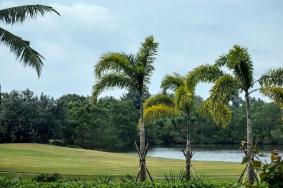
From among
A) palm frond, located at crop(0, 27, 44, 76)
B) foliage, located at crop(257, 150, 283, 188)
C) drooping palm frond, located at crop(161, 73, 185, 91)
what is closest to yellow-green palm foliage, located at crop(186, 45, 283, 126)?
drooping palm frond, located at crop(161, 73, 185, 91)

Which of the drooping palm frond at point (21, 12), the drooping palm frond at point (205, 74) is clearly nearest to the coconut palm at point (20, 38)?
the drooping palm frond at point (21, 12)

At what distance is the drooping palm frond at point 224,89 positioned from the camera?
21.8m

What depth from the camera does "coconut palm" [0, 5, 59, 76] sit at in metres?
20.4

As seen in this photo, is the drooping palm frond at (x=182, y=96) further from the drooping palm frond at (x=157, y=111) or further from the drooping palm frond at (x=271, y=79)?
the drooping palm frond at (x=271, y=79)

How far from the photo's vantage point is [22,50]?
20.5m

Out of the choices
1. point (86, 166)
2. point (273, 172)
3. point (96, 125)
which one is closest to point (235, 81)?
point (273, 172)

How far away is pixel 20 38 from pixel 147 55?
6.27 meters

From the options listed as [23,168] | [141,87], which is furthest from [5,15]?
[23,168]

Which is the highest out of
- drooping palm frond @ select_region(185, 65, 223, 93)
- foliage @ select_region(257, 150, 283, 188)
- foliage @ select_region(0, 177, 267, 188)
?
drooping palm frond @ select_region(185, 65, 223, 93)

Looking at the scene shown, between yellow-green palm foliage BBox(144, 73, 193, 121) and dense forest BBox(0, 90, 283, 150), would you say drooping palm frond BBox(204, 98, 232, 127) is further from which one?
dense forest BBox(0, 90, 283, 150)

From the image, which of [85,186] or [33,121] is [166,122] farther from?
[85,186]

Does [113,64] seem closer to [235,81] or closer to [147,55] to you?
[147,55]

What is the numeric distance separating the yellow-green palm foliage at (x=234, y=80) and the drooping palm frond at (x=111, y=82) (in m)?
3.34

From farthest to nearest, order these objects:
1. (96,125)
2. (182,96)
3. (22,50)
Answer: (96,125)
(182,96)
(22,50)
